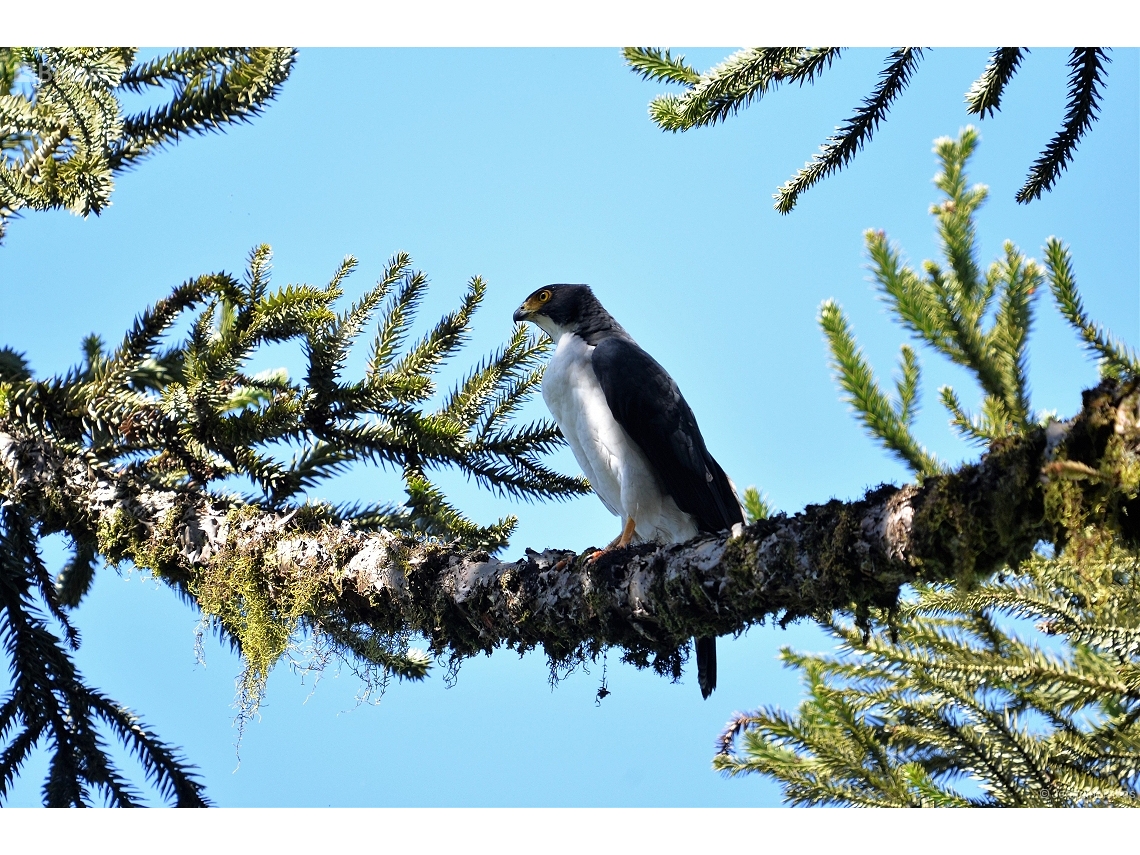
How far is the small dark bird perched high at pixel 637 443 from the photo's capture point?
4887 millimetres

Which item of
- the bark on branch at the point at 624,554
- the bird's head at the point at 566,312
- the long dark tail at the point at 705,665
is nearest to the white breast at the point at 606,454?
the bird's head at the point at 566,312

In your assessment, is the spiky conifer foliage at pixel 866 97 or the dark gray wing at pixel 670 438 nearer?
the spiky conifer foliage at pixel 866 97

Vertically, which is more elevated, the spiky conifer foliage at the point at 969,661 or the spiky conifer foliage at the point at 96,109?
the spiky conifer foliage at the point at 96,109

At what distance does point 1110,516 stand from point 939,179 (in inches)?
117

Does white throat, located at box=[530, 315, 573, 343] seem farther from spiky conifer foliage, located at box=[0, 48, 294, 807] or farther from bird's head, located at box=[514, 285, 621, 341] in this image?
spiky conifer foliage, located at box=[0, 48, 294, 807]

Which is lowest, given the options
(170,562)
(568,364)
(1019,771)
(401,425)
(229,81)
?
(1019,771)

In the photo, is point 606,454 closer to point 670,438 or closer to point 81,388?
point 670,438

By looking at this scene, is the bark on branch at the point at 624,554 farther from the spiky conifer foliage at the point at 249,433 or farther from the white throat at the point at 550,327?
the white throat at the point at 550,327

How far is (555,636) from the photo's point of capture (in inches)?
138

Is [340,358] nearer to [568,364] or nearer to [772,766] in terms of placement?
[568,364]

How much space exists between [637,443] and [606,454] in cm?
18

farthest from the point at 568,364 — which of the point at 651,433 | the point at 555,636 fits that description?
the point at 555,636

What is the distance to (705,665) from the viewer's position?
421cm

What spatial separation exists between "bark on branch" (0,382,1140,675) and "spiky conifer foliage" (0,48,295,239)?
1.12 m
